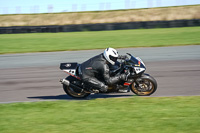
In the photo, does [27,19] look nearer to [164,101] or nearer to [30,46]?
[30,46]

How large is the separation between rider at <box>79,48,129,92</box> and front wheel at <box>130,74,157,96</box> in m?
0.48

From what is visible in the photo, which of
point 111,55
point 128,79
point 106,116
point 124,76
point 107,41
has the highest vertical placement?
point 111,55

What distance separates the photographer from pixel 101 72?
920cm

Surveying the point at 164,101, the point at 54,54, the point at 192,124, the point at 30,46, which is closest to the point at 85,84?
the point at 164,101

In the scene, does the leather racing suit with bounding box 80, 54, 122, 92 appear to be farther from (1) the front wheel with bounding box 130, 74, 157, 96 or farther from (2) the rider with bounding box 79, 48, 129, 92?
(1) the front wheel with bounding box 130, 74, 157, 96

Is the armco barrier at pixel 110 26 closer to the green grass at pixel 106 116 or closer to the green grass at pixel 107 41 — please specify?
the green grass at pixel 107 41

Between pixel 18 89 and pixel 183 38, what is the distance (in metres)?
14.4

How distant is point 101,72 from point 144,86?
4.50 ft

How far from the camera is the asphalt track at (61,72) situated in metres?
10.3

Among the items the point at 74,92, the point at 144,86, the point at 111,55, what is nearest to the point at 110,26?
the point at 74,92

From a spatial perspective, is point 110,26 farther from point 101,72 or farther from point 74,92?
point 101,72

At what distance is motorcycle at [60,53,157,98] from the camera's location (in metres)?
9.29

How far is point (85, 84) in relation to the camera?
9.53 metres

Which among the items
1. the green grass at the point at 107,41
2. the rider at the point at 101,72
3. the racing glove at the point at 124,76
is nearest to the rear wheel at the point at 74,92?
the rider at the point at 101,72
